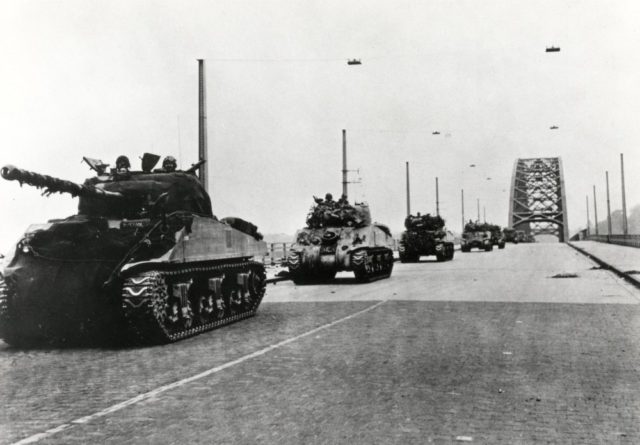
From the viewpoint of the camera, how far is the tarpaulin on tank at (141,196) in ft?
37.7

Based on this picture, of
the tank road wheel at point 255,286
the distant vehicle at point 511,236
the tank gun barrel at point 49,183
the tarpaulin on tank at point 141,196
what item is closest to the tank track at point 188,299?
the tank road wheel at point 255,286

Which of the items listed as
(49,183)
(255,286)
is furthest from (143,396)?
(255,286)

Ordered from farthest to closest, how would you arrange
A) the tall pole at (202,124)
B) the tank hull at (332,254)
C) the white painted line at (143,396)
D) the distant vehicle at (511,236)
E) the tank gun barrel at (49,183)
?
the distant vehicle at (511,236) < the tank hull at (332,254) < the tall pole at (202,124) < the tank gun barrel at (49,183) < the white painted line at (143,396)

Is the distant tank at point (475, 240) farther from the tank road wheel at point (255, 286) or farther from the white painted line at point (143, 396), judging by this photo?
the white painted line at point (143, 396)

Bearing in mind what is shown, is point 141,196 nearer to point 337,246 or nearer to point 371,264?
point 337,246

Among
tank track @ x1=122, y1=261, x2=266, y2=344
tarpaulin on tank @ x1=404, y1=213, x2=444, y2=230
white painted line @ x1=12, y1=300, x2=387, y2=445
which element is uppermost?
tarpaulin on tank @ x1=404, y1=213, x2=444, y2=230

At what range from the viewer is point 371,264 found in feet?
72.8

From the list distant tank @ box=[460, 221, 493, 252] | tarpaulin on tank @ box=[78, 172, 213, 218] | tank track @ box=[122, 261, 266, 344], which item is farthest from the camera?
distant tank @ box=[460, 221, 493, 252]

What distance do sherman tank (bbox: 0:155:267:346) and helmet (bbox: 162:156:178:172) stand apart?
1.28 meters

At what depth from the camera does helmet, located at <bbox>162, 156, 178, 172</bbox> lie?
12.9 meters

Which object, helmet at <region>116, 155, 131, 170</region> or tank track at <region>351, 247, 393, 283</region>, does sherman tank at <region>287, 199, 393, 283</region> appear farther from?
helmet at <region>116, 155, 131, 170</region>

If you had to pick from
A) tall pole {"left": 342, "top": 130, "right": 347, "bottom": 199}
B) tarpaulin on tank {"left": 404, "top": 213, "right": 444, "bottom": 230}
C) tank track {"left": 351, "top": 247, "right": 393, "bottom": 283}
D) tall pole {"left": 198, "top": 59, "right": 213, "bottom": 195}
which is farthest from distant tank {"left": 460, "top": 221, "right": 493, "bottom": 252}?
tall pole {"left": 198, "top": 59, "right": 213, "bottom": 195}

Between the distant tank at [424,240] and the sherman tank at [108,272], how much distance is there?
86.2 ft

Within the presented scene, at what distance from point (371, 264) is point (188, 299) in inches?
454
